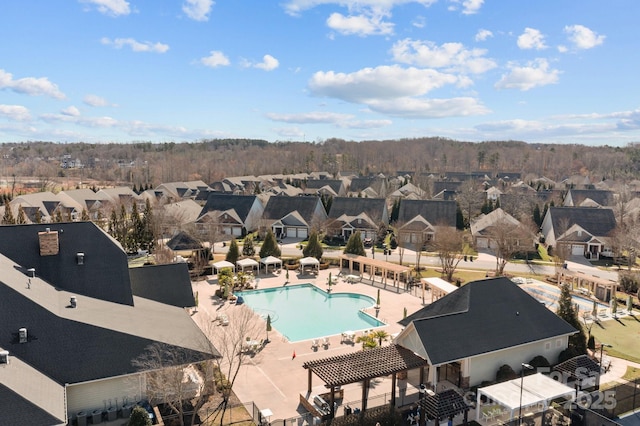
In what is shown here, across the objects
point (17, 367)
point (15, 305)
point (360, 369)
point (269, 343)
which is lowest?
point (269, 343)

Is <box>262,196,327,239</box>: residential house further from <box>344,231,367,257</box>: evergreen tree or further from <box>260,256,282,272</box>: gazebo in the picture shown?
<box>260,256,282,272</box>: gazebo

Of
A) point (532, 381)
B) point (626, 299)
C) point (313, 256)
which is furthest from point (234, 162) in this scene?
point (532, 381)

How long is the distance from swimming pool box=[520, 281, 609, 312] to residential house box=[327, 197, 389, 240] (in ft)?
76.1

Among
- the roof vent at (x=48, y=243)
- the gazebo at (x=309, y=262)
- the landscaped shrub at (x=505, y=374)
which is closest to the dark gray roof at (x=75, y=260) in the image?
the roof vent at (x=48, y=243)

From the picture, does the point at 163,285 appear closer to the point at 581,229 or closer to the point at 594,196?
the point at 581,229

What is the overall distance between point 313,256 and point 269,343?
1967cm

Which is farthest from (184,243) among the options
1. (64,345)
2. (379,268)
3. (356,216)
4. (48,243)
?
(64,345)

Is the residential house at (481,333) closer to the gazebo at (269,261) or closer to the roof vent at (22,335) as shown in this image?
the roof vent at (22,335)

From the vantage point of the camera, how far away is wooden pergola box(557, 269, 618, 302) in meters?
36.8

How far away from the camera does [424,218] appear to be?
200ft

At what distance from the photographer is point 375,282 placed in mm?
42062

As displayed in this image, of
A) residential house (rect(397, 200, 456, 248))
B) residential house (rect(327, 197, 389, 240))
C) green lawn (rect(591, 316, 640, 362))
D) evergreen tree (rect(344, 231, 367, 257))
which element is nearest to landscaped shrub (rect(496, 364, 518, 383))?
green lawn (rect(591, 316, 640, 362))

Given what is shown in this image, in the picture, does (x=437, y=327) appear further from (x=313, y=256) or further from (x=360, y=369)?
(x=313, y=256)

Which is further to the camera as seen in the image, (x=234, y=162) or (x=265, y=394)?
(x=234, y=162)
